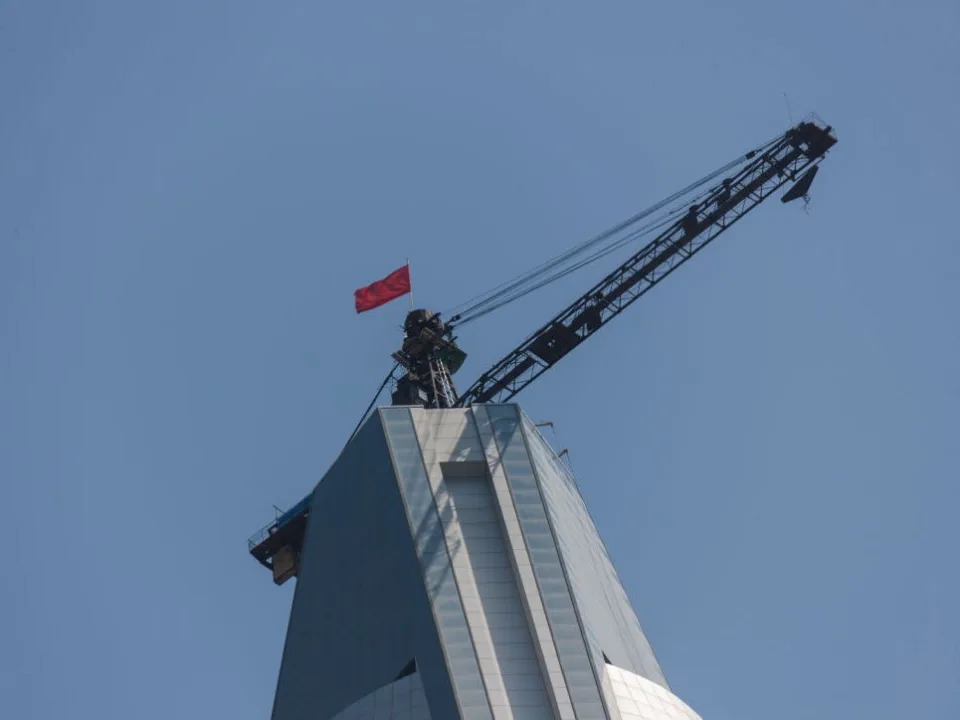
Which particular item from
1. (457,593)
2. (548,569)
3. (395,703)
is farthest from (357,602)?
(548,569)

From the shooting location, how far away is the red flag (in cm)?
14138

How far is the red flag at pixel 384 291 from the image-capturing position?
14138 centimetres

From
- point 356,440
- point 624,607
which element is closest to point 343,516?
point 356,440

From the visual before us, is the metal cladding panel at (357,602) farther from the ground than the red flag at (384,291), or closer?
closer

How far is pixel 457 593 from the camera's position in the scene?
111 m

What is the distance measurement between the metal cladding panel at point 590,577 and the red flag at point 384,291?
21.0 metres

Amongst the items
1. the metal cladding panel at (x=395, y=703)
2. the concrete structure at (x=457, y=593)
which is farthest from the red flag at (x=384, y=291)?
the metal cladding panel at (x=395, y=703)

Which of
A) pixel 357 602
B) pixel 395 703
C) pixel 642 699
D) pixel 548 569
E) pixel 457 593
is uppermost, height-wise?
pixel 357 602

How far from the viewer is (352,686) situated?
11250cm

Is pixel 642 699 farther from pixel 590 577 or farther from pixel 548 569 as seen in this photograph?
pixel 590 577

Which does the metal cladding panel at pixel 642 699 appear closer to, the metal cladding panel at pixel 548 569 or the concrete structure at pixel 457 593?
the concrete structure at pixel 457 593

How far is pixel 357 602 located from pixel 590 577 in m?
18.6

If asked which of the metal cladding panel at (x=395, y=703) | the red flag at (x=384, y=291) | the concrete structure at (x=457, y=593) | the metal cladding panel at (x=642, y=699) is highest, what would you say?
the red flag at (x=384, y=291)

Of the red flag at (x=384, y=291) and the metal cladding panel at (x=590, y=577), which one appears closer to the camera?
the metal cladding panel at (x=590, y=577)
